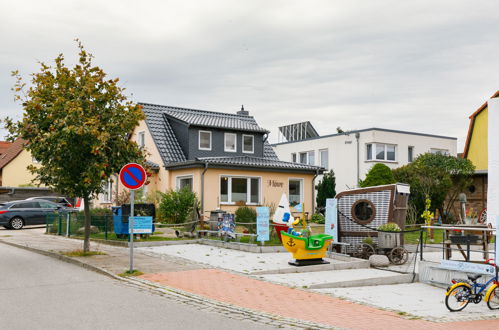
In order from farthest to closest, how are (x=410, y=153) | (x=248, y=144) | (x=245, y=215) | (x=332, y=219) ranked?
(x=410, y=153) → (x=248, y=144) → (x=245, y=215) → (x=332, y=219)

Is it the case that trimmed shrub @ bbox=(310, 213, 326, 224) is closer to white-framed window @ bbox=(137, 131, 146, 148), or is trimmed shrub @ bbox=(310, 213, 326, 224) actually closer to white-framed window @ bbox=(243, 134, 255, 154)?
white-framed window @ bbox=(243, 134, 255, 154)

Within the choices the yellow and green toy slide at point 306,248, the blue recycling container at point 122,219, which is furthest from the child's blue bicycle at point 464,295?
the blue recycling container at point 122,219

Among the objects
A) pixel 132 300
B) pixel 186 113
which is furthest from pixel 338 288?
pixel 186 113

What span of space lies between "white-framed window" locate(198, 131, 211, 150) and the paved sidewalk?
1502 centimetres

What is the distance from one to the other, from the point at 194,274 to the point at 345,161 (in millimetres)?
27189

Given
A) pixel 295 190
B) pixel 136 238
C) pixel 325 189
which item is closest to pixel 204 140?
pixel 295 190

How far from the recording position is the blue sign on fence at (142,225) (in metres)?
18.0

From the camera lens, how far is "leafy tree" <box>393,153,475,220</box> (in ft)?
94.5

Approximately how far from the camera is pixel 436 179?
1138 inches

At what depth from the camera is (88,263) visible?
14219 millimetres

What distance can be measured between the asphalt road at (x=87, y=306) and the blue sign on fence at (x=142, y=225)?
4.73 meters

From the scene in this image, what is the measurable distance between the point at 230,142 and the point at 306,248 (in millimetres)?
18018

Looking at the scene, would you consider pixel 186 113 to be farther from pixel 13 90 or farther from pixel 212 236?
pixel 13 90

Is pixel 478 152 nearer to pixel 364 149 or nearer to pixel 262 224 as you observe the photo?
pixel 364 149
